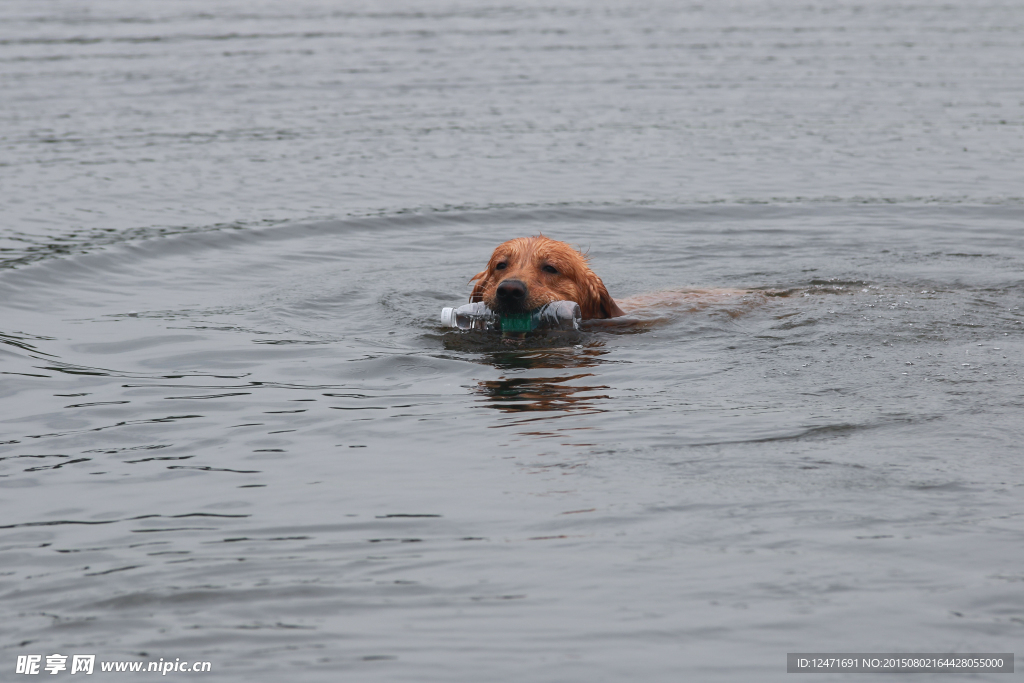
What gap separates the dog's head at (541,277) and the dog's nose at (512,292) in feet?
0.04

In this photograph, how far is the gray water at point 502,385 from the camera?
165 inches

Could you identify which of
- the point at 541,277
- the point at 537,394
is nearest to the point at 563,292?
the point at 541,277

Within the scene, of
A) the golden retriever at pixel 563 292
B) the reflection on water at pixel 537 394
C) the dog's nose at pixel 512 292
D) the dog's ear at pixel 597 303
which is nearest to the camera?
the reflection on water at pixel 537 394

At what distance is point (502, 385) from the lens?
730cm

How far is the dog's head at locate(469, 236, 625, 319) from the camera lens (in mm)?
8289

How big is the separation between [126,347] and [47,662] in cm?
443

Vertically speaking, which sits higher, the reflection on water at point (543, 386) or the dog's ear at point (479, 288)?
the dog's ear at point (479, 288)

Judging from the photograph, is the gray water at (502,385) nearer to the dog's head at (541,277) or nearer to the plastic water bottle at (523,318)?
the plastic water bottle at (523,318)

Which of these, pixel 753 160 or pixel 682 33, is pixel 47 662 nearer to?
pixel 753 160

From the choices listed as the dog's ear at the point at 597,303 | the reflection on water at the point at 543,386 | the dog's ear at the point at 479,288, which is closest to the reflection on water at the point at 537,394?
the reflection on water at the point at 543,386

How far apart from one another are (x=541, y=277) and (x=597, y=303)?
22.3 inches

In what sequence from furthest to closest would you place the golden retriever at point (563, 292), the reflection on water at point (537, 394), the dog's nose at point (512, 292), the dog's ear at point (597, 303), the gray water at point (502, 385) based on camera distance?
1. the dog's ear at point (597, 303)
2. the golden retriever at point (563, 292)
3. the dog's nose at point (512, 292)
4. the reflection on water at point (537, 394)
5. the gray water at point (502, 385)

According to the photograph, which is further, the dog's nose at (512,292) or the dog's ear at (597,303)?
the dog's ear at (597,303)

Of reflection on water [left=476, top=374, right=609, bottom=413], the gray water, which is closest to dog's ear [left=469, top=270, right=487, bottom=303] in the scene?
the gray water
